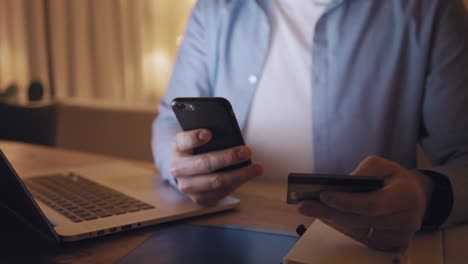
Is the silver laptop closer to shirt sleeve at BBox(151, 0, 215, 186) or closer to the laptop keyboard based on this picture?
the laptop keyboard

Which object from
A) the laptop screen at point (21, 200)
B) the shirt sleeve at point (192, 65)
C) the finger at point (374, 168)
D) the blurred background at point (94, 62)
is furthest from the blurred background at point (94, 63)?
the finger at point (374, 168)

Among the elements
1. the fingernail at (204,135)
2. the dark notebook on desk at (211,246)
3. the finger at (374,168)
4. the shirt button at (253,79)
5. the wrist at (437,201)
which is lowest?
the dark notebook on desk at (211,246)

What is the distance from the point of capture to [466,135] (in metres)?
0.85

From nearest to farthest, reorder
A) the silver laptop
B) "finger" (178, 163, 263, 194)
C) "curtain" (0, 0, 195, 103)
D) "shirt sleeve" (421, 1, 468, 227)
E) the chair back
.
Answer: the silver laptop → "finger" (178, 163, 263, 194) → "shirt sleeve" (421, 1, 468, 227) → the chair back → "curtain" (0, 0, 195, 103)

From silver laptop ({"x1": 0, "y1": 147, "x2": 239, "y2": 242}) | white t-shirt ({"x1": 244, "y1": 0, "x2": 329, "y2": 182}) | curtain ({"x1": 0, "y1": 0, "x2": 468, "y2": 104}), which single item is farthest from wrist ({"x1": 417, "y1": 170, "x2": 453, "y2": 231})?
curtain ({"x1": 0, "y1": 0, "x2": 468, "y2": 104})

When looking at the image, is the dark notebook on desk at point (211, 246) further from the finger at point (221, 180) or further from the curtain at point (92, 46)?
the curtain at point (92, 46)

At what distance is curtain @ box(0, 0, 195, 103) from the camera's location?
10.3 feet

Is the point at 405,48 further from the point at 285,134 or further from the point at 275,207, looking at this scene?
the point at 275,207

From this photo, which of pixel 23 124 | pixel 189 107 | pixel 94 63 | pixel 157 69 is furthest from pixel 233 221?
pixel 94 63

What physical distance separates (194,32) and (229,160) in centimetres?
55

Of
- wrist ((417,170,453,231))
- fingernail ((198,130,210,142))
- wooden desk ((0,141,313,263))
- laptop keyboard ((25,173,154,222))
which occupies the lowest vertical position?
wooden desk ((0,141,313,263))

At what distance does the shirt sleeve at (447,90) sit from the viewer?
33.9 inches

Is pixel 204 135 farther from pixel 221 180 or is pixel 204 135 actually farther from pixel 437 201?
pixel 437 201

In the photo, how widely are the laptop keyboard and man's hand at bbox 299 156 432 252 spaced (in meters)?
0.31
